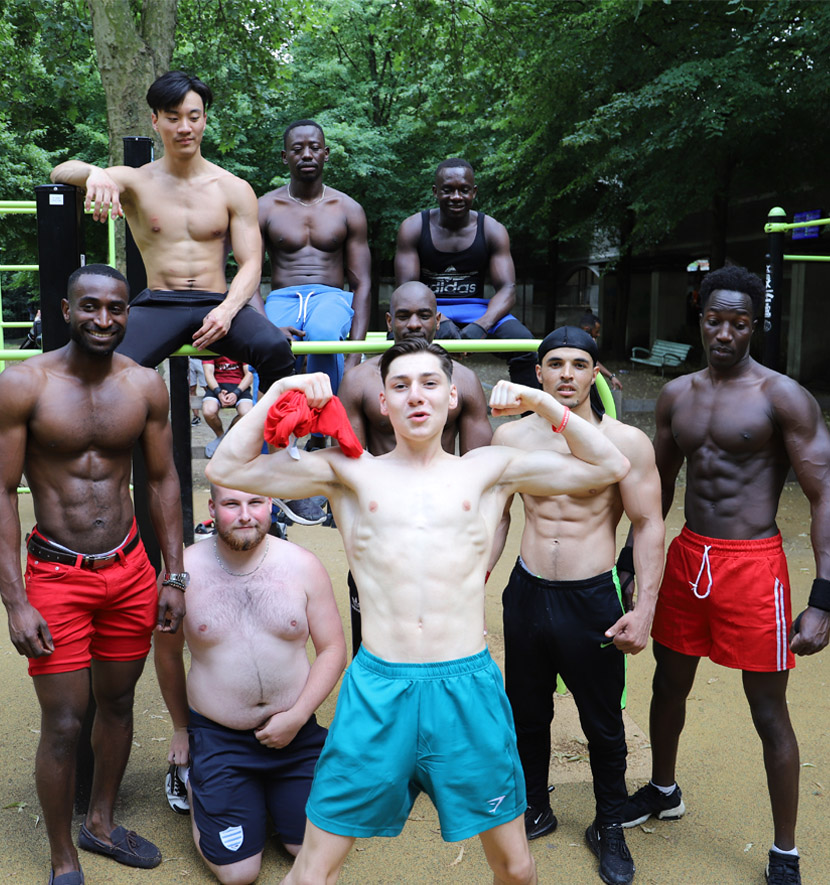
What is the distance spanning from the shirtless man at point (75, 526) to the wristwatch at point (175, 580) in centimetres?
7

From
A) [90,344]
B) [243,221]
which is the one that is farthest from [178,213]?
[90,344]

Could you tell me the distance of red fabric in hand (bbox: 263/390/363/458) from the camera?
2641 millimetres

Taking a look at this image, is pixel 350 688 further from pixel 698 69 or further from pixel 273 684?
pixel 698 69

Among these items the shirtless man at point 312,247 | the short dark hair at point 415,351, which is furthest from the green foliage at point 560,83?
the short dark hair at point 415,351

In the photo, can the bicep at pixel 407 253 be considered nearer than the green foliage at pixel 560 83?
Yes

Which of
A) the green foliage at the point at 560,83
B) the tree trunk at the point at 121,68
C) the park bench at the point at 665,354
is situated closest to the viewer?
the tree trunk at the point at 121,68

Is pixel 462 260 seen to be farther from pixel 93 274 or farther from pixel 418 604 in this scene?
pixel 418 604

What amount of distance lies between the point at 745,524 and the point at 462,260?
91.0 inches

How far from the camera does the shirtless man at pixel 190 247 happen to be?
3949 mm

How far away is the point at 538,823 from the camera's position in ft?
12.6

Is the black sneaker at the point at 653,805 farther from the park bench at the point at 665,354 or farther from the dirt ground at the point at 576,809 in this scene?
the park bench at the point at 665,354

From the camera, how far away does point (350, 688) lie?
2.78 metres

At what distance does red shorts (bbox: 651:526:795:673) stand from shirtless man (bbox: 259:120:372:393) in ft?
7.55

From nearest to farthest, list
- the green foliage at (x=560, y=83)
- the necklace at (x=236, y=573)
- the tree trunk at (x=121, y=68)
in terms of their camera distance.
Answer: the necklace at (x=236, y=573)
the tree trunk at (x=121, y=68)
the green foliage at (x=560, y=83)
